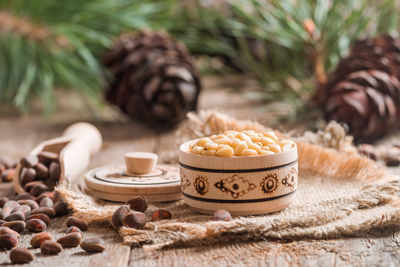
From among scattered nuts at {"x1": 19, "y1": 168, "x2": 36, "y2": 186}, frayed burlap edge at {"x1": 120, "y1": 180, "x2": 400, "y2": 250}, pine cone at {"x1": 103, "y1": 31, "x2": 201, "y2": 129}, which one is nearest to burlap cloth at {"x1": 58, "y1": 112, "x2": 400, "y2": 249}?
frayed burlap edge at {"x1": 120, "y1": 180, "x2": 400, "y2": 250}

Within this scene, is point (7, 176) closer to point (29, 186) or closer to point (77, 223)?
point (29, 186)

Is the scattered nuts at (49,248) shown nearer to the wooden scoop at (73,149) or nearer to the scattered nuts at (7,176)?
the wooden scoop at (73,149)

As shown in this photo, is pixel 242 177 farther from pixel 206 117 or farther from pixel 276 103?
pixel 276 103

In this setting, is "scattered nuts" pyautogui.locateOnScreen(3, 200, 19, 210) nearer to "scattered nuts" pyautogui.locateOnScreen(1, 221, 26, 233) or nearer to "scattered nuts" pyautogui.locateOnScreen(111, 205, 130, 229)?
"scattered nuts" pyautogui.locateOnScreen(1, 221, 26, 233)

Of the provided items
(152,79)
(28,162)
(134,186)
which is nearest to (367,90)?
(152,79)

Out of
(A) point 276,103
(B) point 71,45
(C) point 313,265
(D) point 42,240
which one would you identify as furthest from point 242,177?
(B) point 71,45
